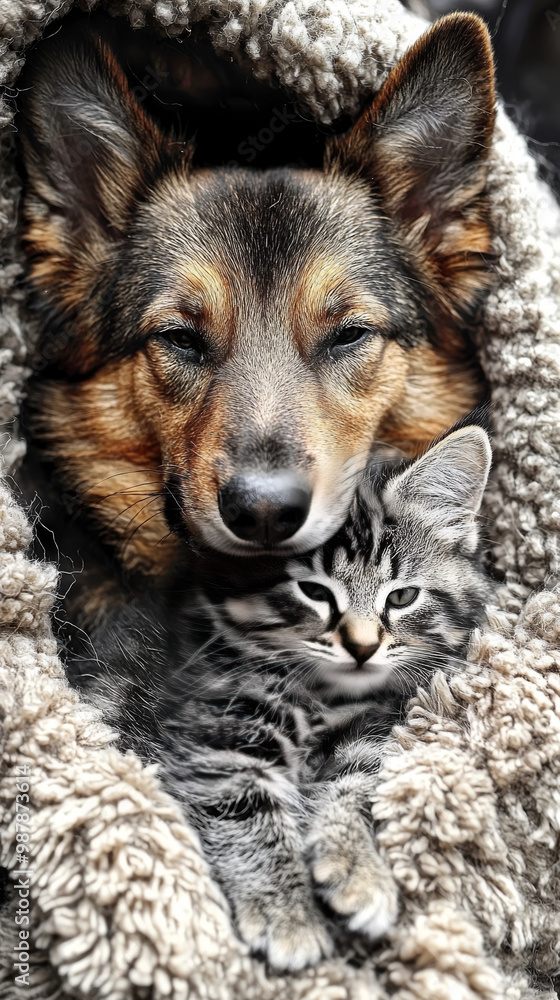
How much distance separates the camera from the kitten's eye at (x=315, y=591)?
54.2 inches

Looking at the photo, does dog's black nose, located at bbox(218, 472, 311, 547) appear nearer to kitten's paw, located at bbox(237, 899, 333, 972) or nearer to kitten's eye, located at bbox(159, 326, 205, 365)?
kitten's eye, located at bbox(159, 326, 205, 365)

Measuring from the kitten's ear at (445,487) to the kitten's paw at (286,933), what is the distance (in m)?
0.71

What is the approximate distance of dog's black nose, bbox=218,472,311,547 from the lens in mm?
1275

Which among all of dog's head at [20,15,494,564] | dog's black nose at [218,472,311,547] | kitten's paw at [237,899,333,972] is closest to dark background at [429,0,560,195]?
dog's head at [20,15,494,564]

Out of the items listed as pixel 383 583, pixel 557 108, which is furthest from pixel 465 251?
pixel 383 583

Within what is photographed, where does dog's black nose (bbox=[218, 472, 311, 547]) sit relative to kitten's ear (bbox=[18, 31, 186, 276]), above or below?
below

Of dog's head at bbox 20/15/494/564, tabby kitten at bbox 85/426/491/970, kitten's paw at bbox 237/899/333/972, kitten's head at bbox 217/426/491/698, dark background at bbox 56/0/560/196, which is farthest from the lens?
dark background at bbox 56/0/560/196

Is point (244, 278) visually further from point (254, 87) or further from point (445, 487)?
point (445, 487)

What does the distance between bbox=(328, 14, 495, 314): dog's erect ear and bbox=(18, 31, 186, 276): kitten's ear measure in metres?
0.44

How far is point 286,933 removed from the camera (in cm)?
109

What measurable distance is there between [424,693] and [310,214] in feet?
3.25

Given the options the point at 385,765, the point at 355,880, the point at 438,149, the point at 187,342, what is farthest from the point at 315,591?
the point at 438,149

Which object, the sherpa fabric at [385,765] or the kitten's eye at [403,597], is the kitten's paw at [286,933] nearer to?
the sherpa fabric at [385,765]

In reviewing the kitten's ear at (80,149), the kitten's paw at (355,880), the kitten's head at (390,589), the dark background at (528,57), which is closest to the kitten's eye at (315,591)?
the kitten's head at (390,589)
